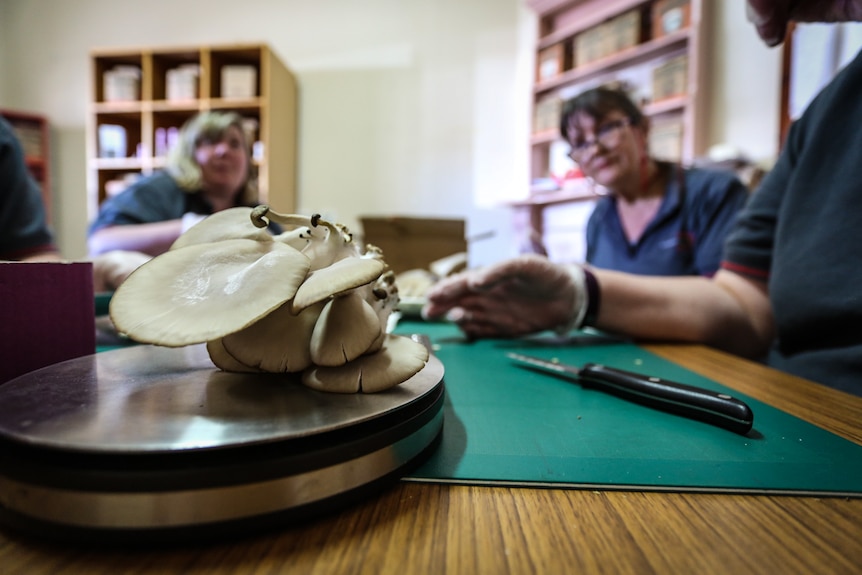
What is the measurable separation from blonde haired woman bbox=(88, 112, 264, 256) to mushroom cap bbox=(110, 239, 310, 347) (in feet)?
4.88

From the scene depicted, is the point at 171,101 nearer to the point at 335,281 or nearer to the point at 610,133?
the point at 610,133

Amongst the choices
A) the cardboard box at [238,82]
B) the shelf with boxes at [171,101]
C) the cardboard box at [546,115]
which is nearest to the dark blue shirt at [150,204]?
the shelf with boxes at [171,101]

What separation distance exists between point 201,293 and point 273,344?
0.05 m

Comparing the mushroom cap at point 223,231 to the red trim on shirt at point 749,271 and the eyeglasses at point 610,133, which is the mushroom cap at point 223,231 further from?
the eyeglasses at point 610,133

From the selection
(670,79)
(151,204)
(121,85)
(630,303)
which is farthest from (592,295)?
(121,85)

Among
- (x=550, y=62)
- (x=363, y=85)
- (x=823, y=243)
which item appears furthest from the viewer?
(x=363, y=85)

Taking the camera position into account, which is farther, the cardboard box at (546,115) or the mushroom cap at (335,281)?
the cardboard box at (546,115)

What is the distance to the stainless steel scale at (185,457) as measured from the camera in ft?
0.55

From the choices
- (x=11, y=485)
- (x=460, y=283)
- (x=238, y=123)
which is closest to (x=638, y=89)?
(x=238, y=123)

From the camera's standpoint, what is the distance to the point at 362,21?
10.2ft

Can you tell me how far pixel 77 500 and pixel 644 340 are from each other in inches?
29.9

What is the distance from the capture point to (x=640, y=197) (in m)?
1.44

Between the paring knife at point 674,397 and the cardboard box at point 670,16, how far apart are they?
7.26ft

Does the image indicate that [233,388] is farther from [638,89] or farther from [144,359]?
[638,89]
